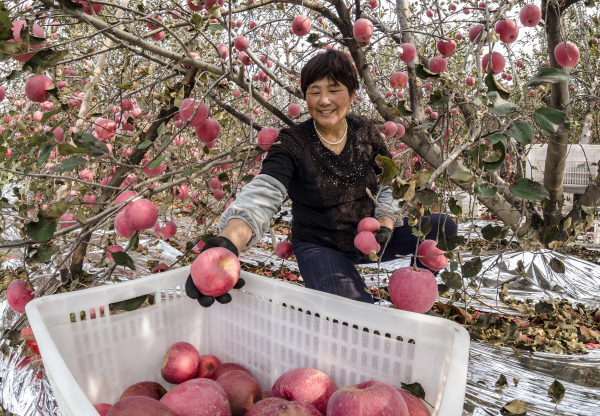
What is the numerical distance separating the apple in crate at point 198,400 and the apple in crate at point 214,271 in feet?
0.70

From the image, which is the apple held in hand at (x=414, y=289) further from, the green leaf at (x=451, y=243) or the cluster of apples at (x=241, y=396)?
the cluster of apples at (x=241, y=396)

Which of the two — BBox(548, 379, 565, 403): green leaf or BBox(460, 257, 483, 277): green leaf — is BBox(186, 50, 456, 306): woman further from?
BBox(548, 379, 565, 403): green leaf

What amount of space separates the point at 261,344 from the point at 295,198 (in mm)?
714

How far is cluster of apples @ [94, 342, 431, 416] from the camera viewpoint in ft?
2.45

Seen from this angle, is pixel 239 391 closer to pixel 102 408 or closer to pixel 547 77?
pixel 102 408

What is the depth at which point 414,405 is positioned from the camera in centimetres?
78

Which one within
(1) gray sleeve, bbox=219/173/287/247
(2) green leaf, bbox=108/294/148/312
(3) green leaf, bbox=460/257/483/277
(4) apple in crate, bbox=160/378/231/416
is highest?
(1) gray sleeve, bbox=219/173/287/247

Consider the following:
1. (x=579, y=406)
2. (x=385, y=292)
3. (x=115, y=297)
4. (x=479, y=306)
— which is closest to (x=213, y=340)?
(x=115, y=297)

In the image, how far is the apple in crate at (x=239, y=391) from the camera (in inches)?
39.3

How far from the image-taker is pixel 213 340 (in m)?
1.27

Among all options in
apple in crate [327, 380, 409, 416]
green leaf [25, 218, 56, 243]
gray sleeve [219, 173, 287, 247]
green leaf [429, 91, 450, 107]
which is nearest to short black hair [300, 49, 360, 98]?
gray sleeve [219, 173, 287, 247]

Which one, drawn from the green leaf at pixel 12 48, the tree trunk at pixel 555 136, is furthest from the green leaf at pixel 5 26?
the tree trunk at pixel 555 136

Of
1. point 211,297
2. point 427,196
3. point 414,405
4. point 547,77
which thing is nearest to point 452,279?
point 427,196

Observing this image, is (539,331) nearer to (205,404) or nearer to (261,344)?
(261,344)
